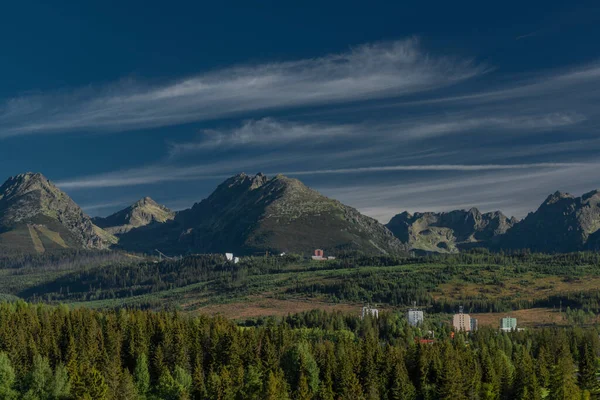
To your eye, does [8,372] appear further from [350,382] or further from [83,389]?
[350,382]

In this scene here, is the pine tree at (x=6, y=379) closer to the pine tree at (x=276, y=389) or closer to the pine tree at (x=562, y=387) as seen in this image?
the pine tree at (x=276, y=389)

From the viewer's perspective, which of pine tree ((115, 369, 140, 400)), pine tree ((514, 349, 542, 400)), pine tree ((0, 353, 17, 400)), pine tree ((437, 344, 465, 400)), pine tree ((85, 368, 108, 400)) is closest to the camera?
pine tree ((85, 368, 108, 400))

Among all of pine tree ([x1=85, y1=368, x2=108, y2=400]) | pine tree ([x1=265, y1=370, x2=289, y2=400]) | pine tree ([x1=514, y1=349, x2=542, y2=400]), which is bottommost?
pine tree ([x1=514, y1=349, x2=542, y2=400])

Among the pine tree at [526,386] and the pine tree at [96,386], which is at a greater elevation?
the pine tree at [96,386]

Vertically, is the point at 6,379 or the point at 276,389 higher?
the point at 6,379

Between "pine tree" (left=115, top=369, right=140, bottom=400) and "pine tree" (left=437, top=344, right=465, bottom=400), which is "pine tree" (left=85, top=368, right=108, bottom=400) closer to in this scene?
"pine tree" (left=115, top=369, right=140, bottom=400)

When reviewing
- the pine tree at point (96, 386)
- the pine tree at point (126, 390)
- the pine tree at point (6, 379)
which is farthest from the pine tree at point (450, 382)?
the pine tree at point (6, 379)

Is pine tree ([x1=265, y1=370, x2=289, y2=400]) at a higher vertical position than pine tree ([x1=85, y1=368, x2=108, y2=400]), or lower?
lower

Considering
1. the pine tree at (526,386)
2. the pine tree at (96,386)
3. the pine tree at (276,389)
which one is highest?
the pine tree at (96,386)

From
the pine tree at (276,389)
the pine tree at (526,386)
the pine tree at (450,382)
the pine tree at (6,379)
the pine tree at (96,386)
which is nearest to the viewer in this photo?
the pine tree at (96,386)

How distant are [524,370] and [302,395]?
229ft

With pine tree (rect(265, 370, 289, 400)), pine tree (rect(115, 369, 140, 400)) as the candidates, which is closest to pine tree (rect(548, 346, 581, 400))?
pine tree (rect(265, 370, 289, 400))

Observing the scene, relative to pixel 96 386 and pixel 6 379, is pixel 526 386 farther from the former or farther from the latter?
pixel 6 379

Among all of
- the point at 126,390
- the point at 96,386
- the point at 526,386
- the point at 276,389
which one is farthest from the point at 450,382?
the point at 96,386
